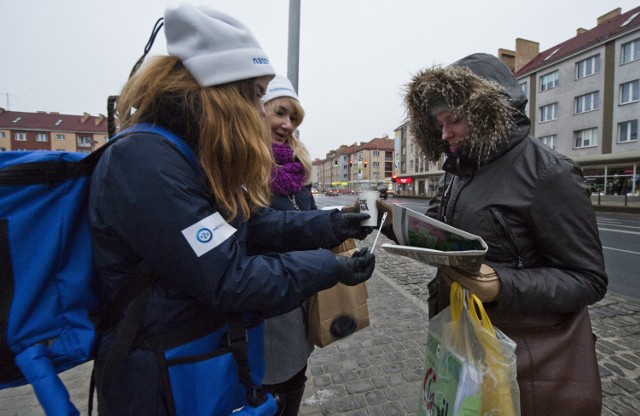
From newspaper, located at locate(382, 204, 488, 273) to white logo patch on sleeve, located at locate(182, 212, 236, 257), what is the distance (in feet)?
1.81

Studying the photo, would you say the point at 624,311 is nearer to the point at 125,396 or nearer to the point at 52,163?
the point at 125,396

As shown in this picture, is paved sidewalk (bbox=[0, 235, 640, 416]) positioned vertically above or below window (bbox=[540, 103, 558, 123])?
below

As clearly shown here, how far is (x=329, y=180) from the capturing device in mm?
132875

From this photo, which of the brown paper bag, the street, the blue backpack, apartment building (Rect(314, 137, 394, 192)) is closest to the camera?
the blue backpack

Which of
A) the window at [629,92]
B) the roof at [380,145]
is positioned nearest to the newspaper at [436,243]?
the window at [629,92]

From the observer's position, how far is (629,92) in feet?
82.3

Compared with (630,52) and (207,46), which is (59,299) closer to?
(207,46)

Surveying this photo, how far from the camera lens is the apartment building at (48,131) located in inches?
2055

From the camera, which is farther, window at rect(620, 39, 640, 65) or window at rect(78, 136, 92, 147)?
window at rect(78, 136, 92, 147)

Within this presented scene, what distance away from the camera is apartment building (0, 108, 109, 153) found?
5219cm

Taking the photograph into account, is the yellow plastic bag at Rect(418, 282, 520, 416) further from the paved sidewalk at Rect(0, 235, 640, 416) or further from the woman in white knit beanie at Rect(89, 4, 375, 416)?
the paved sidewalk at Rect(0, 235, 640, 416)

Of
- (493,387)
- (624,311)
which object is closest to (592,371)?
(493,387)

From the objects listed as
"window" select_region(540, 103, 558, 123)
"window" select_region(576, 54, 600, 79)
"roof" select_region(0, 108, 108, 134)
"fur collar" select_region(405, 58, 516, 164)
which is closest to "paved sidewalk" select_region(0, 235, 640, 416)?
"fur collar" select_region(405, 58, 516, 164)

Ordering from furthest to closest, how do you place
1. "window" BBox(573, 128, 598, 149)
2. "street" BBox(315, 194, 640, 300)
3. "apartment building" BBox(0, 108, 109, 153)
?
"apartment building" BBox(0, 108, 109, 153) < "window" BBox(573, 128, 598, 149) < "street" BBox(315, 194, 640, 300)
